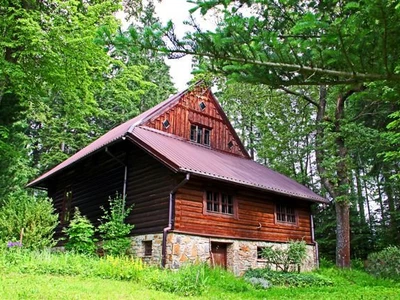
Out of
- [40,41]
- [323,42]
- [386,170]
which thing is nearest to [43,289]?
[323,42]

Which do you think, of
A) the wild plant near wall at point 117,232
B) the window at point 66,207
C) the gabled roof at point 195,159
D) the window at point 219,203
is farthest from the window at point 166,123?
the window at point 66,207

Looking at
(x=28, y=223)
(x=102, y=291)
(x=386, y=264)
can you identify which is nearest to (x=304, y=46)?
(x=102, y=291)

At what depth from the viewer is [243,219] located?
1509 centimetres

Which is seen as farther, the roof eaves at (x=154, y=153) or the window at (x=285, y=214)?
the window at (x=285, y=214)

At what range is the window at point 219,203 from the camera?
1424 cm

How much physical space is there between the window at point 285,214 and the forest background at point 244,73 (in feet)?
12.3

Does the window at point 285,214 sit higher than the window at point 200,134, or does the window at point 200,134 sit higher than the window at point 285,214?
the window at point 200,134

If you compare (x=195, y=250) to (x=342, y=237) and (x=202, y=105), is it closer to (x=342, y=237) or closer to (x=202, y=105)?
(x=202, y=105)

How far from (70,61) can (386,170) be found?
1918 cm

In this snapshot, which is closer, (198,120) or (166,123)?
(166,123)

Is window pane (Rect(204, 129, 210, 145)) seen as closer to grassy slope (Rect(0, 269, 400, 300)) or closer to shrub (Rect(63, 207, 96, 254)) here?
shrub (Rect(63, 207, 96, 254))

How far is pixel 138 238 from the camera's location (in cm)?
1390

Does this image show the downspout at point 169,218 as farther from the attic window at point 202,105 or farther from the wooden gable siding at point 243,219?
the attic window at point 202,105

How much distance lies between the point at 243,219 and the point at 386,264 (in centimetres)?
691
